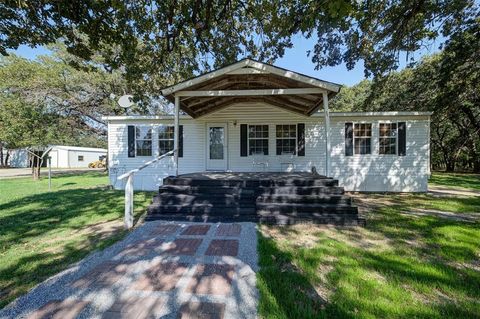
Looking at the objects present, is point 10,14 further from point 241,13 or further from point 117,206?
point 241,13

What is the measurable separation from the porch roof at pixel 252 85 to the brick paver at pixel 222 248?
3.93m

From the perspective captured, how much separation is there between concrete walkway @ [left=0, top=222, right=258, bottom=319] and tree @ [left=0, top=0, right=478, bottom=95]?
14.2 feet

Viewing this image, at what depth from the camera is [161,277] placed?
2.83 metres

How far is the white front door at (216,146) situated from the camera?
9734 mm

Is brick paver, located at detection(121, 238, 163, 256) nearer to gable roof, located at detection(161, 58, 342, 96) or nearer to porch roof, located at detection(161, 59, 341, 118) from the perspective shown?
porch roof, located at detection(161, 59, 341, 118)

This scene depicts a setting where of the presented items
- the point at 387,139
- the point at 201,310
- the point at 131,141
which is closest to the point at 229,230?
the point at 201,310

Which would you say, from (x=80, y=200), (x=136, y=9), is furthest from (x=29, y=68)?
(x=136, y=9)

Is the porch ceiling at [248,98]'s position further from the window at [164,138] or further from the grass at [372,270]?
the grass at [372,270]

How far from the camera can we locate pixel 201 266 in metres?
3.12

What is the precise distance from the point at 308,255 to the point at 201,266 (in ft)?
5.15

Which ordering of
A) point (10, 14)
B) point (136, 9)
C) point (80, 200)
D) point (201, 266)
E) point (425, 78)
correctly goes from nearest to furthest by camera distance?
point (201, 266)
point (10, 14)
point (136, 9)
point (80, 200)
point (425, 78)

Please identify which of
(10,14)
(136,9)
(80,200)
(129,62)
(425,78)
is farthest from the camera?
(425,78)

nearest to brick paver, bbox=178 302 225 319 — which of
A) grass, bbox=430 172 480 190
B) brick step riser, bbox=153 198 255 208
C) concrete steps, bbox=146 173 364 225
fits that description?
concrete steps, bbox=146 173 364 225

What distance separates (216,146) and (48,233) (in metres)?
6.22
